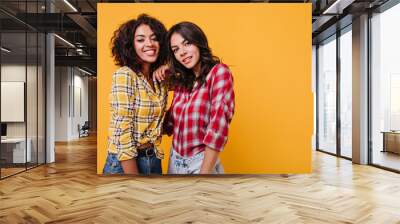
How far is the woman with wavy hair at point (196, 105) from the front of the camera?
6.06 metres

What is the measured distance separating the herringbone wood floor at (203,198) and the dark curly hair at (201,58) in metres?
1.58

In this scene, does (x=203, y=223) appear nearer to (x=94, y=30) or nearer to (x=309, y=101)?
(x=309, y=101)

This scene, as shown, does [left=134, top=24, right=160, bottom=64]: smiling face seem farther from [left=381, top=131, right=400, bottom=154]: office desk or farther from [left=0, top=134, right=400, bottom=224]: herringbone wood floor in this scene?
[left=381, top=131, right=400, bottom=154]: office desk

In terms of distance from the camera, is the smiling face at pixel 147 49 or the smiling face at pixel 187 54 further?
the smiling face at pixel 147 49

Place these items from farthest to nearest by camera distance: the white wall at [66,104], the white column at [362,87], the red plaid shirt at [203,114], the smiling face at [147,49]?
the white wall at [66,104] → the white column at [362,87] → the smiling face at [147,49] → the red plaid shirt at [203,114]

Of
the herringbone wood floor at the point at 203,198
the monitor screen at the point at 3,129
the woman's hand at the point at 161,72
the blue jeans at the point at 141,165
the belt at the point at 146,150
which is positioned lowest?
the herringbone wood floor at the point at 203,198

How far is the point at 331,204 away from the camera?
4.72 m

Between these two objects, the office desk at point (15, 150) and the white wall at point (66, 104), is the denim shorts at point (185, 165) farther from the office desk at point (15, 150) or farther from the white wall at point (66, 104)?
the white wall at point (66, 104)

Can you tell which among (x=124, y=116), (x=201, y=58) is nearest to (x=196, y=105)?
(x=201, y=58)

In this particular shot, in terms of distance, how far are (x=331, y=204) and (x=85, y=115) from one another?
17134 mm

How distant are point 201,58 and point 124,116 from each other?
1498mm

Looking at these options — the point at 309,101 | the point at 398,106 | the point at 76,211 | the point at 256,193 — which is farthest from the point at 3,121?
the point at 398,106

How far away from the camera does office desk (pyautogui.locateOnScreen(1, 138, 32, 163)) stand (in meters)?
6.79

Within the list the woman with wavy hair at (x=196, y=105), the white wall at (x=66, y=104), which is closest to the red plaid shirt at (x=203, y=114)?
the woman with wavy hair at (x=196, y=105)
